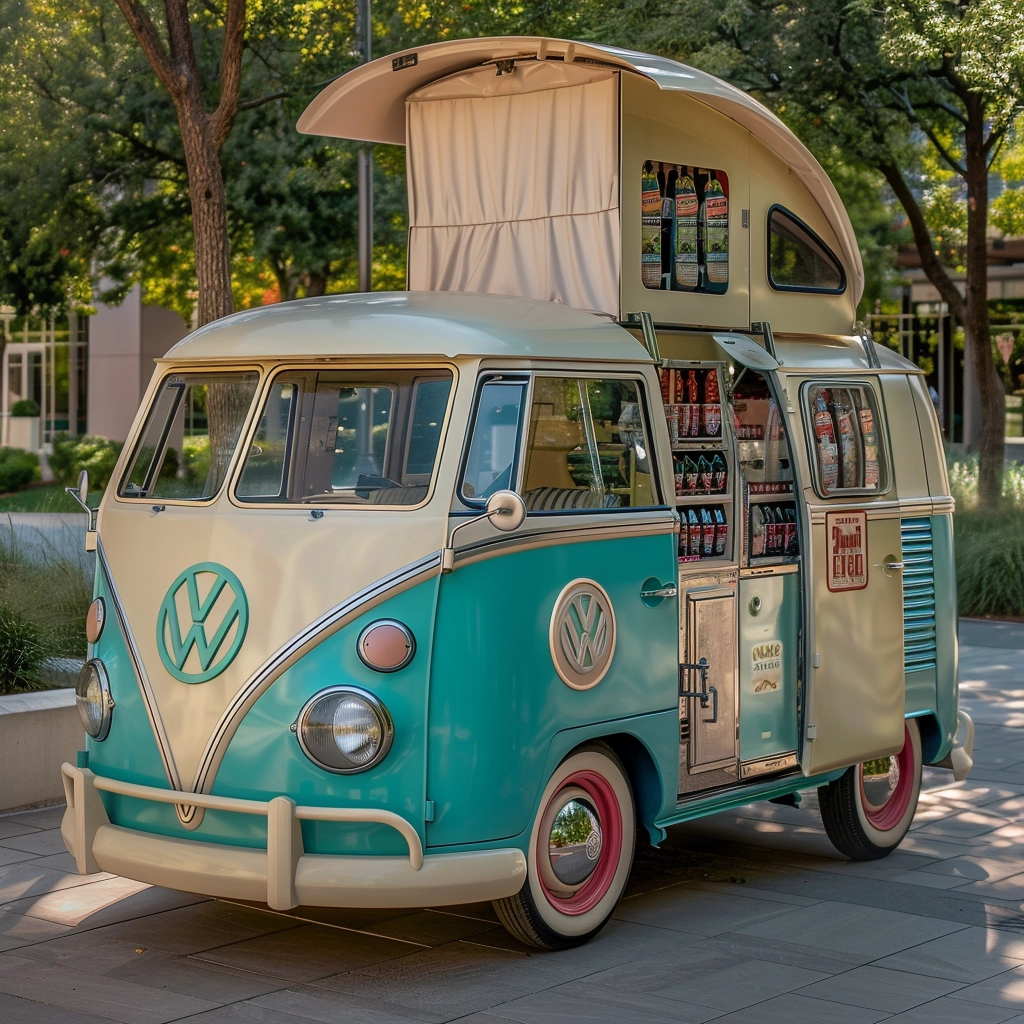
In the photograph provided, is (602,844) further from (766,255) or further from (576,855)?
(766,255)

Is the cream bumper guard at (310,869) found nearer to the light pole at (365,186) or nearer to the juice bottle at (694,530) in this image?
the juice bottle at (694,530)

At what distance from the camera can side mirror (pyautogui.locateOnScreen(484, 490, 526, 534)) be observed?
5320mm

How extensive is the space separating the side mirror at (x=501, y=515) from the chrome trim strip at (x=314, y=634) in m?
0.04

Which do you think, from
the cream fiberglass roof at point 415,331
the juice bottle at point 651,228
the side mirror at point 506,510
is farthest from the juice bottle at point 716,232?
the side mirror at point 506,510

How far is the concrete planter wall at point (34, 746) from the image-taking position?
26.7ft

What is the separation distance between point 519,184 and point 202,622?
263 centimetres

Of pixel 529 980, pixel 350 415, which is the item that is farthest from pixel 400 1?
pixel 529 980

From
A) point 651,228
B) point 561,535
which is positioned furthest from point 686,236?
point 561,535

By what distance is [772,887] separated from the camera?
695cm

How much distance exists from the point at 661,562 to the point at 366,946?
A: 6.27 feet

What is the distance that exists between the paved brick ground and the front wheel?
0.12 metres

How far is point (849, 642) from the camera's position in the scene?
7160 millimetres

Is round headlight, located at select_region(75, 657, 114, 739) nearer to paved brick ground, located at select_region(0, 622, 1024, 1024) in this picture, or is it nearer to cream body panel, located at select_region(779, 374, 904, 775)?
paved brick ground, located at select_region(0, 622, 1024, 1024)

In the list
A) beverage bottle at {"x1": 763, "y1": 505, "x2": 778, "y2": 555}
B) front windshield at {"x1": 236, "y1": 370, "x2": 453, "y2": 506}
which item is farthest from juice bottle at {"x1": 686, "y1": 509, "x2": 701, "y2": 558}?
front windshield at {"x1": 236, "y1": 370, "x2": 453, "y2": 506}
